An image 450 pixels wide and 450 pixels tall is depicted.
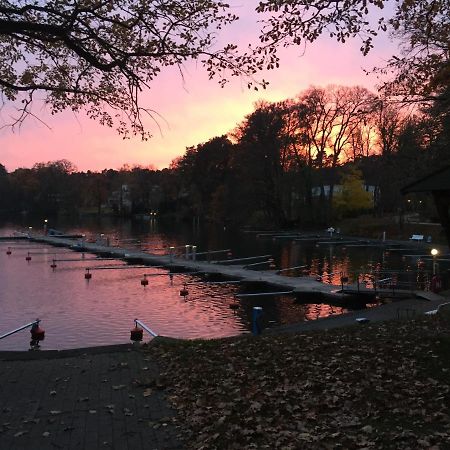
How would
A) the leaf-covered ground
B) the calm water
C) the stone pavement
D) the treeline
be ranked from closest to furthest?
the leaf-covered ground, the stone pavement, the calm water, the treeline

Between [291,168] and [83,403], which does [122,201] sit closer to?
[291,168]

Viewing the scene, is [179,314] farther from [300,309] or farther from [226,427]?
[226,427]

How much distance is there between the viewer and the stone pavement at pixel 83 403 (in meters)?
5.94

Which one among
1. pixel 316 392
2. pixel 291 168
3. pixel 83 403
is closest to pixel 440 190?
pixel 316 392

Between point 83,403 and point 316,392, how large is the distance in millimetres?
3121

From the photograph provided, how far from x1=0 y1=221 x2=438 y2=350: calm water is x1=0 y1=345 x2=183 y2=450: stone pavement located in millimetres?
10563

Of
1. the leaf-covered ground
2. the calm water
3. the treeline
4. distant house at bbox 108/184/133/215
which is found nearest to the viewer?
the leaf-covered ground

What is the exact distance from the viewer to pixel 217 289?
32.0 m

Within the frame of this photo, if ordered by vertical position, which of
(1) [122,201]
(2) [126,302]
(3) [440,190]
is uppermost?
(1) [122,201]

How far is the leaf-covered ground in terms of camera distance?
545cm

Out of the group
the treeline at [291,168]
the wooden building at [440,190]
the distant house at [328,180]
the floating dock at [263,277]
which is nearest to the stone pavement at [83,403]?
the wooden building at [440,190]

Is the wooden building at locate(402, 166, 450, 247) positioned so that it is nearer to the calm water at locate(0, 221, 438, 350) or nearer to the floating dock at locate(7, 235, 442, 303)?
the calm water at locate(0, 221, 438, 350)

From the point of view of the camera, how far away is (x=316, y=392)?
6.83m

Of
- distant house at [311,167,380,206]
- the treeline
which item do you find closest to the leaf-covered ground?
the treeline
